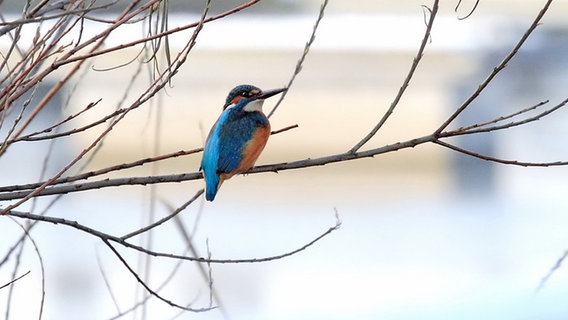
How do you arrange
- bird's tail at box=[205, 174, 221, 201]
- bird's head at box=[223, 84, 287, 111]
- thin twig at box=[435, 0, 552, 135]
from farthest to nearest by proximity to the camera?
1. bird's head at box=[223, 84, 287, 111]
2. bird's tail at box=[205, 174, 221, 201]
3. thin twig at box=[435, 0, 552, 135]

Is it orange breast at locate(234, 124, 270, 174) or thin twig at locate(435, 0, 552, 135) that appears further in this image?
orange breast at locate(234, 124, 270, 174)

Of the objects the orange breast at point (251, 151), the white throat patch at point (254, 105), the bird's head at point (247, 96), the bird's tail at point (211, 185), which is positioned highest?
the bird's head at point (247, 96)

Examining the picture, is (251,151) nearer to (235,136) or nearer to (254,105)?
(235,136)

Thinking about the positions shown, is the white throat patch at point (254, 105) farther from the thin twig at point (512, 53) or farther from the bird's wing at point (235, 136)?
the thin twig at point (512, 53)

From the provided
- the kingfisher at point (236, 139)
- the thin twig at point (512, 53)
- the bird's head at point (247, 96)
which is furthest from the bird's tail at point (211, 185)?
the thin twig at point (512, 53)

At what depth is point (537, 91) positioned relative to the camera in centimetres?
603

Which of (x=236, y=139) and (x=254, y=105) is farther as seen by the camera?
(x=254, y=105)

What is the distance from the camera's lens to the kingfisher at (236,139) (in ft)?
5.70

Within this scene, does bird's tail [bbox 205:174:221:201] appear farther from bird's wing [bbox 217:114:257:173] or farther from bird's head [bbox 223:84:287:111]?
bird's head [bbox 223:84:287:111]

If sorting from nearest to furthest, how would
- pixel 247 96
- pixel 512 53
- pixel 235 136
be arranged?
pixel 512 53, pixel 235 136, pixel 247 96

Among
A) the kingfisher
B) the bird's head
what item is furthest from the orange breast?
the bird's head

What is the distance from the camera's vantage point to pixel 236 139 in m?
1.81

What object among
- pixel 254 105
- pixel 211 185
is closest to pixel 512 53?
pixel 211 185

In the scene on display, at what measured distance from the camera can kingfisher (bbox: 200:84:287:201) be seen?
1.74 metres
